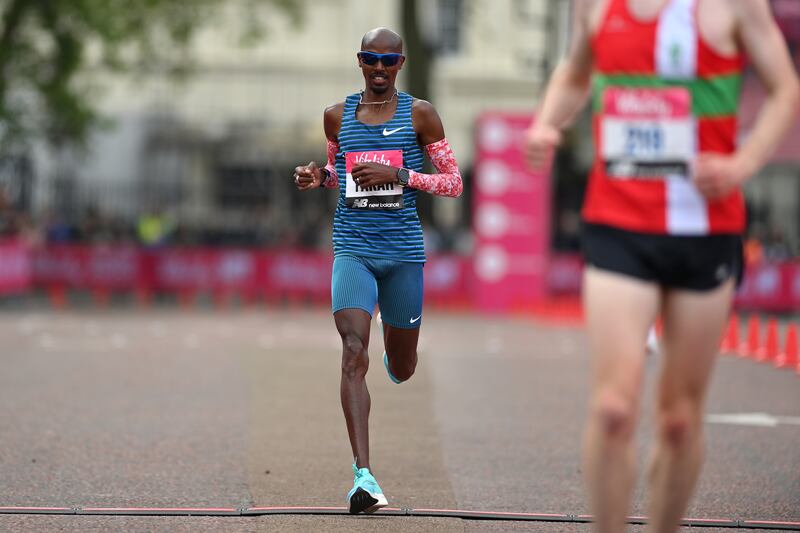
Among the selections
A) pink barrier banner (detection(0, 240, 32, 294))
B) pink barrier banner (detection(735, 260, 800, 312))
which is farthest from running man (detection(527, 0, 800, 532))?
pink barrier banner (detection(735, 260, 800, 312))

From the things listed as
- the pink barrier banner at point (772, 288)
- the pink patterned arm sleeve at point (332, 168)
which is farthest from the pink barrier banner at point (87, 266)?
the pink patterned arm sleeve at point (332, 168)

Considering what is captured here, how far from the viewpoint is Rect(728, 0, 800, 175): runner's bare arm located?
4551 millimetres

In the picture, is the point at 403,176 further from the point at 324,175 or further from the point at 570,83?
the point at 570,83

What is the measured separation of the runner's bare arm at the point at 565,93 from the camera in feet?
15.6

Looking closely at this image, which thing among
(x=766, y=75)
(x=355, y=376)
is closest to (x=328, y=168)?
(x=355, y=376)

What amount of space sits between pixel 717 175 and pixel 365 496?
8.23 ft

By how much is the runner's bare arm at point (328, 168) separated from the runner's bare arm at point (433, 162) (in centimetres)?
30

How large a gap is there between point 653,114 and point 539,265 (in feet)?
71.1

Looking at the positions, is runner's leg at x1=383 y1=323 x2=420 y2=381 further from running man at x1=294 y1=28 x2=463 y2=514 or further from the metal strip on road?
the metal strip on road

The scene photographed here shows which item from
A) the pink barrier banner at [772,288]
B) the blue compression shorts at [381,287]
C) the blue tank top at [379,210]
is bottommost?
the pink barrier banner at [772,288]

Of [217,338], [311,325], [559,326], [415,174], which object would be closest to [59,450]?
[415,174]

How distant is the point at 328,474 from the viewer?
7.76 m

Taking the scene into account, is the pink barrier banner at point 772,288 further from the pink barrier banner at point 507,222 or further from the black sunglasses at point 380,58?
the black sunglasses at point 380,58

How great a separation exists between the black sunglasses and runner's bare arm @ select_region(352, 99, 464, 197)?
0.22 m
